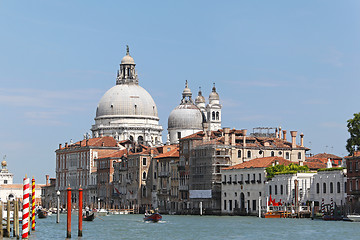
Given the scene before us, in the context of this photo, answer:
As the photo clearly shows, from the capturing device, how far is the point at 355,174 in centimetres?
7362

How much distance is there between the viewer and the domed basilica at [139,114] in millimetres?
141250

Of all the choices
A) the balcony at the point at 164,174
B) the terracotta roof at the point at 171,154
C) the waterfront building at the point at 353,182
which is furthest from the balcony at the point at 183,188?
the waterfront building at the point at 353,182

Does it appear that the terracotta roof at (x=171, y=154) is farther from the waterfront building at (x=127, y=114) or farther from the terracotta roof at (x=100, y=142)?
the waterfront building at (x=127, y=114)

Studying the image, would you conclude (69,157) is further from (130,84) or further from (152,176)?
(152,176)

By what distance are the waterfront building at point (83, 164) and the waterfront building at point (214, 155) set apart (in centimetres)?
3051

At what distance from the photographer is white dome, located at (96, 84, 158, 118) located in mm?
145625

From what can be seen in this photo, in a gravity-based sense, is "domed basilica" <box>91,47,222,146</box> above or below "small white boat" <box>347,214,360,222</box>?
above

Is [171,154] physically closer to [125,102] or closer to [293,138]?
[293,138]

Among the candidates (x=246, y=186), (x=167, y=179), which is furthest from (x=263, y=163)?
(x=167, y=179)

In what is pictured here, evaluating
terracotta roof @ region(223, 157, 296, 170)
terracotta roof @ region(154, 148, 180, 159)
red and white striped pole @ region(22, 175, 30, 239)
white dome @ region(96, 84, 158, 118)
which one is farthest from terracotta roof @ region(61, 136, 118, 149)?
red and white striped pole @ region(22, 175, 30, 239)

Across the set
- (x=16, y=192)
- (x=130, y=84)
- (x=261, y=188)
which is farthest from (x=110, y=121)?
(x=261, y=188)

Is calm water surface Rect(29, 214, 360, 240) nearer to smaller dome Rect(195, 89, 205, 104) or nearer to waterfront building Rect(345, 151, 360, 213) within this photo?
waterfront building Rect(345, 151, 360, 213)

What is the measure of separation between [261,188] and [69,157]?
59664 millimetres

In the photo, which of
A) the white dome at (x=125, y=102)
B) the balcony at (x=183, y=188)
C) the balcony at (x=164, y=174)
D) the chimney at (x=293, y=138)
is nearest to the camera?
the chimney at (x=293, y=138)
